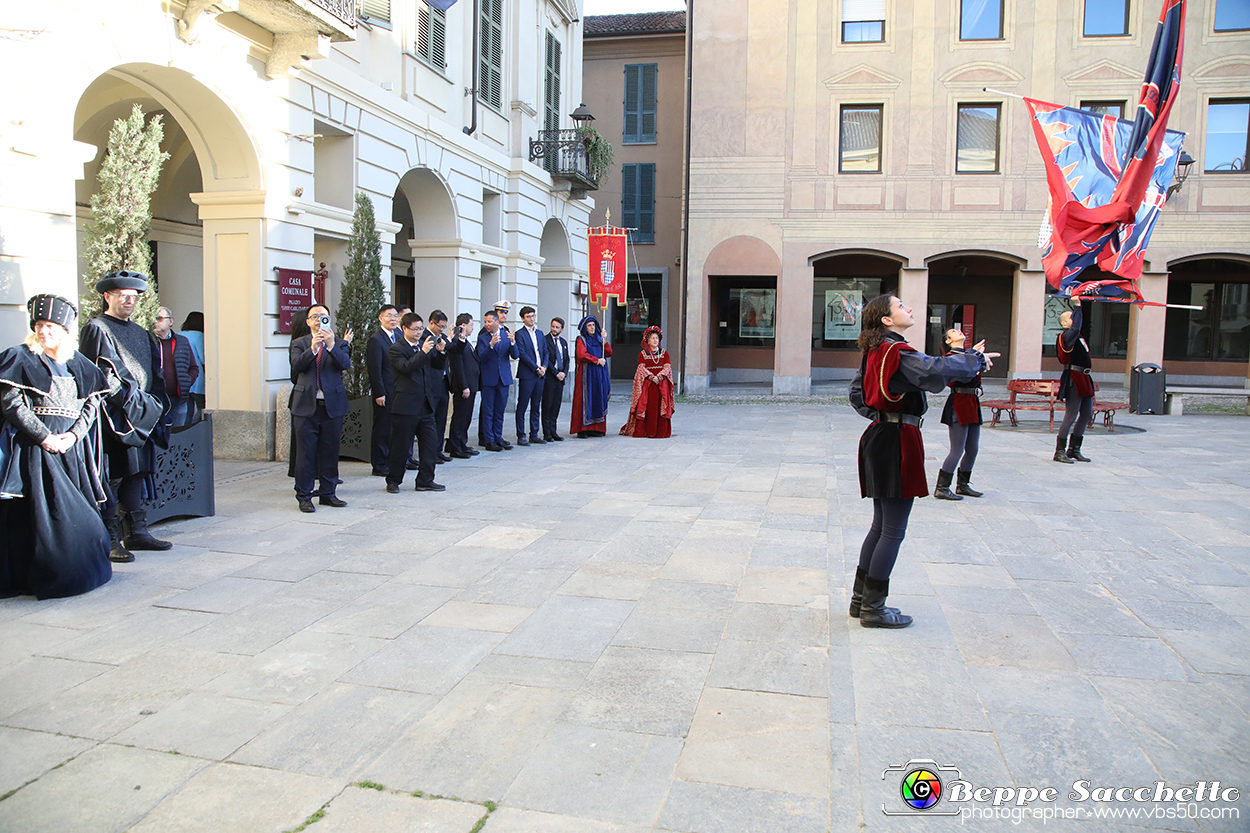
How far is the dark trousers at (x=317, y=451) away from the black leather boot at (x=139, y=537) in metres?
1.41

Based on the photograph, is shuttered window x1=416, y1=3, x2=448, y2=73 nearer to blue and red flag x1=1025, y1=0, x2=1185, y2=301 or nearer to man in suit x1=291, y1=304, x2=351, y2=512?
man in suit x1=291, y1=304, x2=351, y2=512

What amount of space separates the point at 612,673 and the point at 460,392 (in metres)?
7.36

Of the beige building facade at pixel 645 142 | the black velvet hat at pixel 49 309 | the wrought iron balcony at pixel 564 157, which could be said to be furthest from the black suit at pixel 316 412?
the beige building facade at pixel 645 142

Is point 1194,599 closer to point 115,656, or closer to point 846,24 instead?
point 115,656

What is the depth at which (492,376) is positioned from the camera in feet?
38.3

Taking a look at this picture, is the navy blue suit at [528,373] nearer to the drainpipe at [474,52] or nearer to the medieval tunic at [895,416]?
the drainpipe at [474,52]

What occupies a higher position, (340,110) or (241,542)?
(340,110)

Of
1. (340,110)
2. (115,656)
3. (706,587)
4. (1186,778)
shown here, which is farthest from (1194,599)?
(340,110)

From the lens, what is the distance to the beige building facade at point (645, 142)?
26203mm

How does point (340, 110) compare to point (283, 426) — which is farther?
point (340, 110)

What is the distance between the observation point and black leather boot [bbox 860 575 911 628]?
4.58 metres

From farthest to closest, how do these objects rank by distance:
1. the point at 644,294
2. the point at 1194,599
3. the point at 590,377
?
the point at 644,294, the point at 590,377, the point at 1194,599

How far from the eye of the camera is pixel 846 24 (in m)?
20.2

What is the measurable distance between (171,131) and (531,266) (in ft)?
24.0
